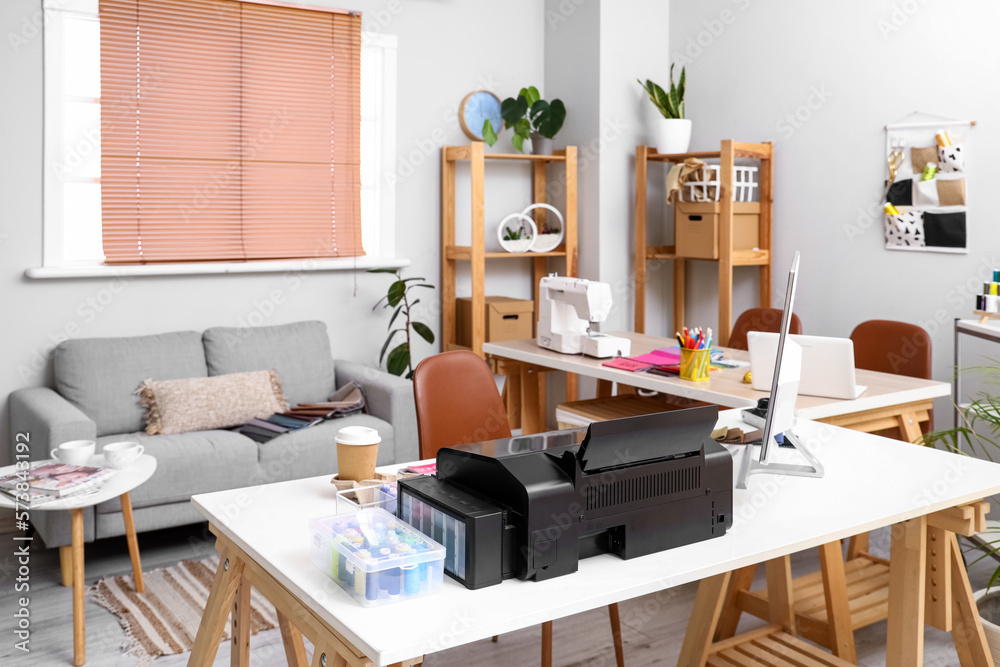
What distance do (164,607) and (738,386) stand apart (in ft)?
6.90

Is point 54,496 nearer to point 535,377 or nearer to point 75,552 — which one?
point 75,552

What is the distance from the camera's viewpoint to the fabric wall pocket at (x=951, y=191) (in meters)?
3.79

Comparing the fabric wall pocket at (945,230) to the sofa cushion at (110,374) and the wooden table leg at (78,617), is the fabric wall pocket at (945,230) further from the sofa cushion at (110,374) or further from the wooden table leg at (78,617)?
the wooden table leg at (78,617)

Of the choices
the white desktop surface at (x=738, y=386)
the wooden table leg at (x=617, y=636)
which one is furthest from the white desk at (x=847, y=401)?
the wooden table leg at (x=617, y=636)

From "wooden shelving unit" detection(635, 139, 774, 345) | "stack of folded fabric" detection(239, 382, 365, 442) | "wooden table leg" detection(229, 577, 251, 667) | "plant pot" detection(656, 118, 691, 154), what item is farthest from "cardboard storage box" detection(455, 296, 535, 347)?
"wooden table leg" detection(229, 577, 251, 667)

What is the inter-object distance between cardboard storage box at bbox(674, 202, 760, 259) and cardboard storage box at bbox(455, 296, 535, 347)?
0.92 meters

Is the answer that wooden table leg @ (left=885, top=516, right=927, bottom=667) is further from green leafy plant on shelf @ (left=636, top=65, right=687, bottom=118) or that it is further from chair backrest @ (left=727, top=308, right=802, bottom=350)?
green leafy plant on shelf @ (left=636, top=65, right=687, bottom=118)

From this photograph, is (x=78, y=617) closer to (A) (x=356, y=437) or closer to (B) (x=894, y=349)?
(A) (x=356, y=437)

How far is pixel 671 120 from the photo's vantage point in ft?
16.0

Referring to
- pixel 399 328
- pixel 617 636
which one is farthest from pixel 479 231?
pixel 617 636

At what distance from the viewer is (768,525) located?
69.0 inches

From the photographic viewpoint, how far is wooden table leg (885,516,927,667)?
201 centimetres

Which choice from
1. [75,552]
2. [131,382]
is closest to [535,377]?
[131,382]

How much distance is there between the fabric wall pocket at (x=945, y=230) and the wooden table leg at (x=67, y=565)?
3718 millimetres
